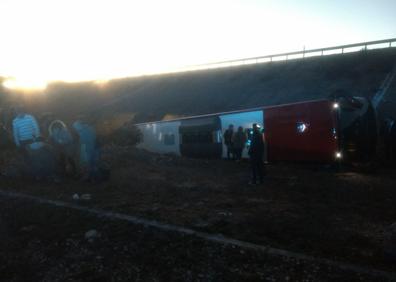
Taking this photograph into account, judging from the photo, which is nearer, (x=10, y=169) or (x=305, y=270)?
(x=305, y=270)

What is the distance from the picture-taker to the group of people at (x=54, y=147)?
1176cm

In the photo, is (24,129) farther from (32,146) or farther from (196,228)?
(196,228)

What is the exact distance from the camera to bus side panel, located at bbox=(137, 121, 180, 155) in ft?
73.2

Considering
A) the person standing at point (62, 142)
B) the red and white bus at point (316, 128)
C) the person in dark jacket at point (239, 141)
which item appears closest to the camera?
the person standing at point (62, 142)

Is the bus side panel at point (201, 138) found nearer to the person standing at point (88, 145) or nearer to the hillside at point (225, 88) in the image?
the person standing at point (88, 145)

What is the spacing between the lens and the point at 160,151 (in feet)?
77.0

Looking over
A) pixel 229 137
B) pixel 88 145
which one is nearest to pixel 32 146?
pixel 88 145

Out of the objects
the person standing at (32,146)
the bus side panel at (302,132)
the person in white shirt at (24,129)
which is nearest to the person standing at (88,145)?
the person standing at (32,146)

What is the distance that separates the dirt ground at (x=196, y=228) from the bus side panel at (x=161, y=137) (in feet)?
31.2

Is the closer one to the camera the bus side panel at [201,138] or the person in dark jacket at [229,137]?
the person in dark jacket at [229,137]

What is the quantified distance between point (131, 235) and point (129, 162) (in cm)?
1019

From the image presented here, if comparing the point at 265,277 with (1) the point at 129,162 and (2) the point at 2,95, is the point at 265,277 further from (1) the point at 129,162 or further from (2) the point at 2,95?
(2) the point at 2,95

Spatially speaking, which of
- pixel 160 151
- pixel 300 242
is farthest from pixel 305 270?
pixel 160 151

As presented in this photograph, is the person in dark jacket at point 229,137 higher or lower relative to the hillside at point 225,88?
lower
